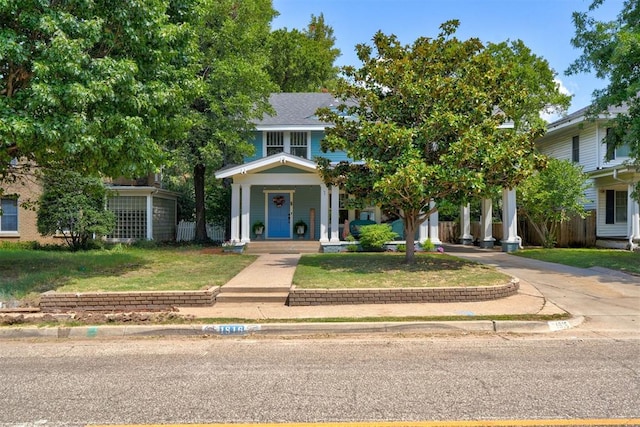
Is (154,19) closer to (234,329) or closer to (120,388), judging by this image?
(234,329)

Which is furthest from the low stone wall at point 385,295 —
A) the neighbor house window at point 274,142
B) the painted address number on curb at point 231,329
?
the neighbor house window at point 274,142

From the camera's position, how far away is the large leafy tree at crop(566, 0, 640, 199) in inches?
543

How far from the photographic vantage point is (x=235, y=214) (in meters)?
19.6

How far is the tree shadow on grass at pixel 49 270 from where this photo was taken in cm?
1013

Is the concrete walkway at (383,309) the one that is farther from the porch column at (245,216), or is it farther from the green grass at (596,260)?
the porch column at (245,216)

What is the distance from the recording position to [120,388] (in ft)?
16.4

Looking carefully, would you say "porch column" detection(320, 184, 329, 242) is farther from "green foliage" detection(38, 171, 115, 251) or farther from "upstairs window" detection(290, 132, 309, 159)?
"green foliage" detection(38, 171, 115, 251)

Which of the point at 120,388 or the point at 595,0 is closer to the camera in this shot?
the point at 120,388

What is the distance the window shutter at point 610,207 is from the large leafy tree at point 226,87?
658 inches

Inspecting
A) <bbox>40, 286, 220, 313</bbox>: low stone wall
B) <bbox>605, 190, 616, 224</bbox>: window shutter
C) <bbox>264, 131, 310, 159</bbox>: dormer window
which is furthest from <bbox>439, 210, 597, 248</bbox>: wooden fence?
<bbox>40, 286, 220, 313</bbox>: low stone wall

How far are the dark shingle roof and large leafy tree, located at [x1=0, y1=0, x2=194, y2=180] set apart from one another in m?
10.8

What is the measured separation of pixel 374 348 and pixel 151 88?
742cm

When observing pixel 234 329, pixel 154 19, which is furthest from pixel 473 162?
pixel 154 19

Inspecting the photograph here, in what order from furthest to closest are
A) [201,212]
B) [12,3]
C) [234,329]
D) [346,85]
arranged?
[201,212] < [346,85] < [12,3] < [234,329]
